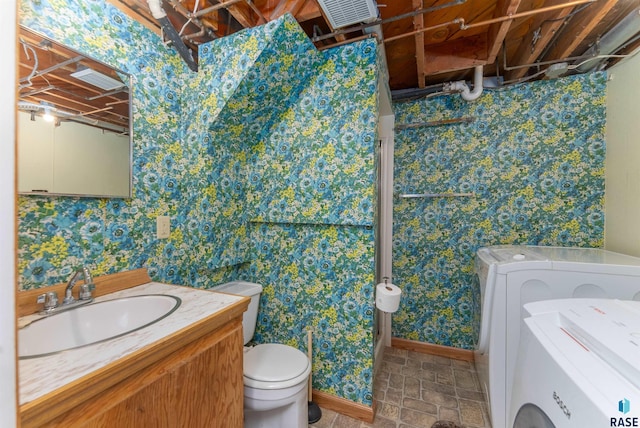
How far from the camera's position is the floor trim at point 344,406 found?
160 cm

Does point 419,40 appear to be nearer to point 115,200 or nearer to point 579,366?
point 579,366

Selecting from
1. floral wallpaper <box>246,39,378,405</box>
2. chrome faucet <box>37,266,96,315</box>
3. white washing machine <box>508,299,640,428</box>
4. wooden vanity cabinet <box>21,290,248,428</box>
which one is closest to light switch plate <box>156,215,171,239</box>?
chrome faucet <box>37,266,96,315</box>

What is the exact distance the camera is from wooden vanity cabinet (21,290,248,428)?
22.1 inches

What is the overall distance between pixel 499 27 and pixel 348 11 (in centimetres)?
98

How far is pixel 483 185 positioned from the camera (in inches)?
88.0

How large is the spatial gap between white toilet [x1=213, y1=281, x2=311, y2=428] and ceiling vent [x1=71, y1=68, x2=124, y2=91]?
1.51 m

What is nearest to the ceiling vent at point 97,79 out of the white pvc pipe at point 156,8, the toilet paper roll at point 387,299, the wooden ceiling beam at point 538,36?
the white pvc pipe at point 156,8

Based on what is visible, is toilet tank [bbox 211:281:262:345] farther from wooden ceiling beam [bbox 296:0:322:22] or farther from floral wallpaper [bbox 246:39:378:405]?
wooden ceiling beam [bbox 296:0:322:22]

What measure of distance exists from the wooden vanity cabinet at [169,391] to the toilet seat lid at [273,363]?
0.25 metres

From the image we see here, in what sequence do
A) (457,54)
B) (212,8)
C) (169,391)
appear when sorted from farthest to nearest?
(457,54), (212,8), (169,391)

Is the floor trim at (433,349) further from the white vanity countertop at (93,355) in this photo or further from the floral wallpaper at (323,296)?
the white vanity countertop at (93,355)

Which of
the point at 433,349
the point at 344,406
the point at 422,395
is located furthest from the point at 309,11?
the point at 433,349

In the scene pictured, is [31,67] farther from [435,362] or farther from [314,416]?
[435,362]

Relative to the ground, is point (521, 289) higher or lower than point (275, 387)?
higher
